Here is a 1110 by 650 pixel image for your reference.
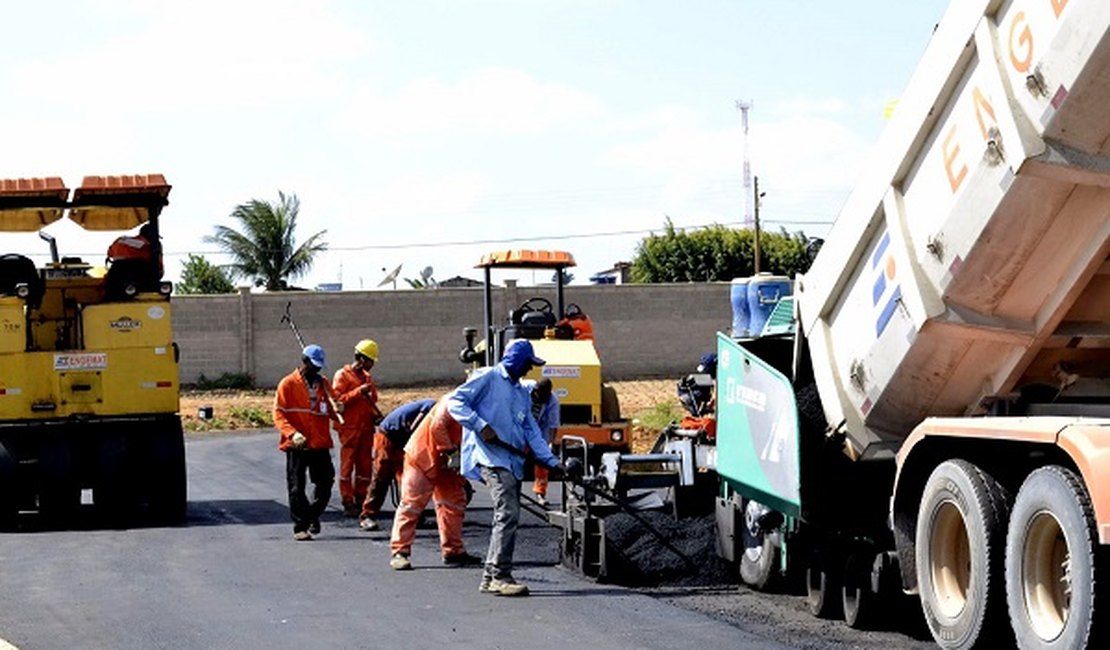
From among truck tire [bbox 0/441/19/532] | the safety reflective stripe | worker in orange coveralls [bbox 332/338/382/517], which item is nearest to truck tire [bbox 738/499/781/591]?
the safety reflective stripe

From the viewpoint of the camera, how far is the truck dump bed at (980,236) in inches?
314

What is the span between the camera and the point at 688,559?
42.1ft

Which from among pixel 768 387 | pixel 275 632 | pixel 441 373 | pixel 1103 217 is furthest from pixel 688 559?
pixel 441 373

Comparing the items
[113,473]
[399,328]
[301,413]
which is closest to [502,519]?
[301,413]

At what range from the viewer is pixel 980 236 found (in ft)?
28.4

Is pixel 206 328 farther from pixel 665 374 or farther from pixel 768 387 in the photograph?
pixel 768 387

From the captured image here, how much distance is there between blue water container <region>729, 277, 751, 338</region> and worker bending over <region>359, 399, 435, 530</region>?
362cm

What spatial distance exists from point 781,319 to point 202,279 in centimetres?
4562

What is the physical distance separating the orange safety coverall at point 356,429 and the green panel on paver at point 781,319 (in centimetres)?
622

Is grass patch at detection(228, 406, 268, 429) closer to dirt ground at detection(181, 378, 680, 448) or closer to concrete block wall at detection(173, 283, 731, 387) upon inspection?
dirt ground at detection(181, 378, 680, 448)

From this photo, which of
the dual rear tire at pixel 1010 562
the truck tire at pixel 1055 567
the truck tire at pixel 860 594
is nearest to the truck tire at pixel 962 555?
the dual rear tire at pixel 1010 562

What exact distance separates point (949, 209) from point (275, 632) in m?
4.11

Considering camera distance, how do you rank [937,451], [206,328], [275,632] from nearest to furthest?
[937,451] < [275,632] < [206,328]

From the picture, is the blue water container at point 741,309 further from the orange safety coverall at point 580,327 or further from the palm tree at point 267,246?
the palm tree at point 267,246
